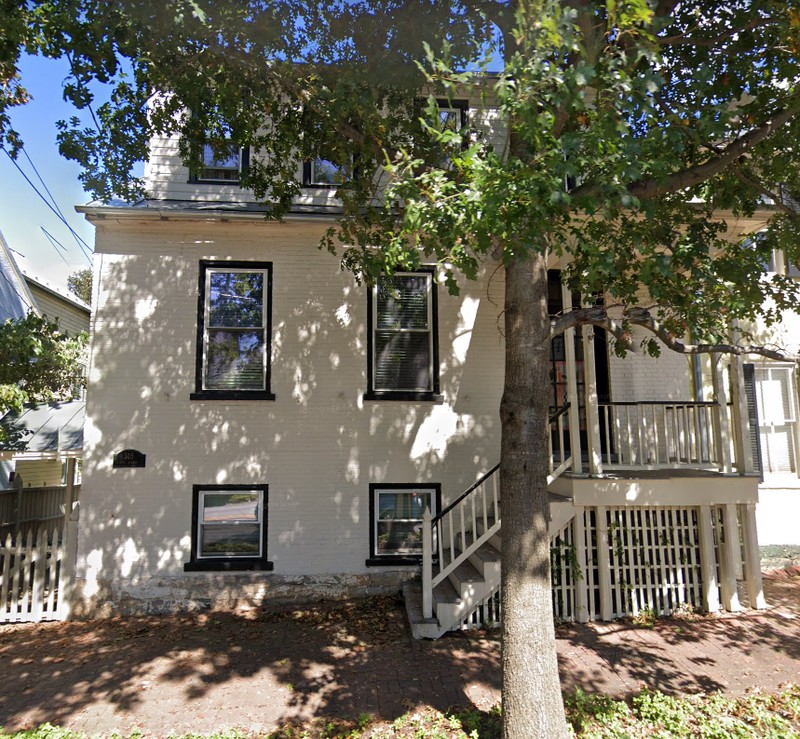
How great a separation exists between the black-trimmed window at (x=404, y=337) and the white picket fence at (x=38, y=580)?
4.79 metres

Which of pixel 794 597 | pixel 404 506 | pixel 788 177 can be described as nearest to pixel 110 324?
pixel 404 506

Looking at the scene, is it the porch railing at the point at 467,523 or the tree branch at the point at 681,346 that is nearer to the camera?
the tree branch at the point at 681,346

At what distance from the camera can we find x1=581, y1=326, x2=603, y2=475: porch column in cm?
692

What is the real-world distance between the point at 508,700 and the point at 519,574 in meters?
0.88

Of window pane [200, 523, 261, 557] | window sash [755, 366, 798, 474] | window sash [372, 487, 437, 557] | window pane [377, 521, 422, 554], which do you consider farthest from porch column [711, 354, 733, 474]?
window pane [200, 523, 261, 557]

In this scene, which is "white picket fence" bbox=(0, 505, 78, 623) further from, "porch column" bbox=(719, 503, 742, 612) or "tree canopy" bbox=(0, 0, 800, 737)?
"porch column" bbox=(719, 503, 742, 612)

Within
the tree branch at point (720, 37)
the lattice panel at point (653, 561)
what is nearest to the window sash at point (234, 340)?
the lattice panel at point (653, 561)

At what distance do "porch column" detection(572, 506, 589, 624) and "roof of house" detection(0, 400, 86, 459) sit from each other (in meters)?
7.06

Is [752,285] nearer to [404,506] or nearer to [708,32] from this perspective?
[708,32]

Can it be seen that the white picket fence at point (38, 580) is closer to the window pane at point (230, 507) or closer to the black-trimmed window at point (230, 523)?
the black-trimmed window at point (230, 523)

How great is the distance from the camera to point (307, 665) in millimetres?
5773

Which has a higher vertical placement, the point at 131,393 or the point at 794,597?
the point at 131,393

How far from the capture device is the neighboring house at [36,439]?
27.6 feet

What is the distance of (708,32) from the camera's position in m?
5.91
